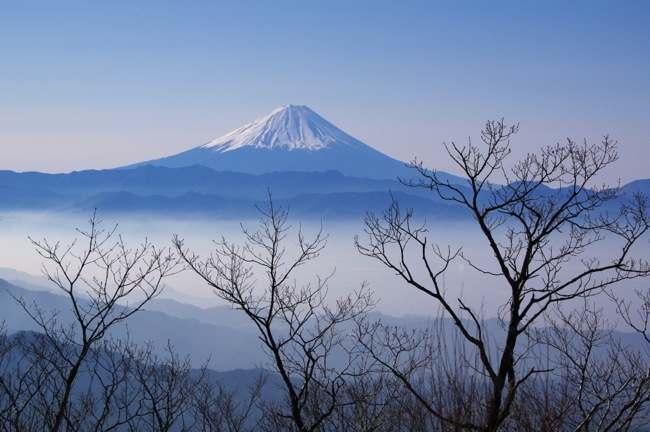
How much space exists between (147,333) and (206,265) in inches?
4809

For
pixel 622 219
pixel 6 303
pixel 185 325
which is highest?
pixel 622 219

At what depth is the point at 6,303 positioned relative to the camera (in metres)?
124

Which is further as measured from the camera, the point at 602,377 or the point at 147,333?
the point at 147,333

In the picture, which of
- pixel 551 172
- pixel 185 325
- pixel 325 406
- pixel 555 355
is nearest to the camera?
pixel 551 172

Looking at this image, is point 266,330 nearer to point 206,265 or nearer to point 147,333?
point 206,265

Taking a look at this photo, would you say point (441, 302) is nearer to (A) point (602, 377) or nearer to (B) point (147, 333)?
(A) point (602, 377)

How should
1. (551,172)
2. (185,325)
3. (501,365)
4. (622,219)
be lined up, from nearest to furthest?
(501,365) → (551,172) → (622,219) → (185,325)

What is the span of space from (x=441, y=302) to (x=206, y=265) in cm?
293

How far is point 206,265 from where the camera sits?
8.33 meters

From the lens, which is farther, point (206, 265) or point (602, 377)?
point (602, 377)

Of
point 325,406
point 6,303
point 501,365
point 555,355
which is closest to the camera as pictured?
point 501,365

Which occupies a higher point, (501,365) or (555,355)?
(501,365)

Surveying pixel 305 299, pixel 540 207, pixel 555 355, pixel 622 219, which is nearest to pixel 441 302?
pixel 540 207

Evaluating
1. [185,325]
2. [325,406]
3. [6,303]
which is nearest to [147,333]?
[185,325]
